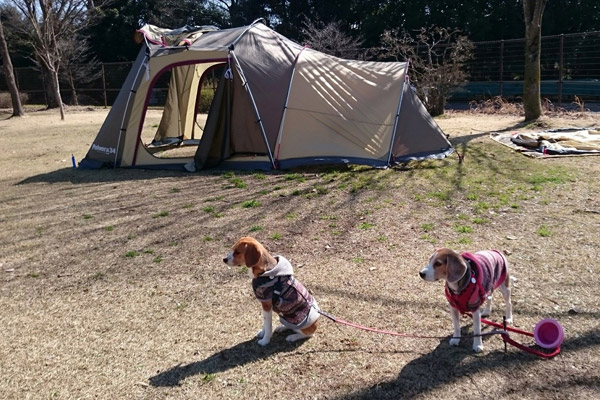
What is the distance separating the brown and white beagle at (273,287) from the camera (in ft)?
9.34

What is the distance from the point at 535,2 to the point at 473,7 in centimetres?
1415

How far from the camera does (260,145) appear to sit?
8.20 metres

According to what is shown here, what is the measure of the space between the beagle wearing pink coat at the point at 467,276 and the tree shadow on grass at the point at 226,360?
939 mm

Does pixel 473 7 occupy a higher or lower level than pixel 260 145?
higher

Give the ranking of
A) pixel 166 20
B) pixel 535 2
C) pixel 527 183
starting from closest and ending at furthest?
pixel 527 183
pixel 535 2
pixel 166 20

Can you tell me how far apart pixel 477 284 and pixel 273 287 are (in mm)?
1102

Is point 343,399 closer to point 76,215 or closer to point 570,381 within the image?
point 570,381

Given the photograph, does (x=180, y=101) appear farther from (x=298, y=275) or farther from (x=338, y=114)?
(x=298, y=275)

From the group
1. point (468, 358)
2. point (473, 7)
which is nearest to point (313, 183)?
point (468, 358)

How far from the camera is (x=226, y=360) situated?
116 inches

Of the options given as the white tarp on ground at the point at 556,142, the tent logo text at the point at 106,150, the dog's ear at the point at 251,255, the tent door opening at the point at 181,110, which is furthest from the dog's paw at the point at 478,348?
the tent door opening at the point at 181,110

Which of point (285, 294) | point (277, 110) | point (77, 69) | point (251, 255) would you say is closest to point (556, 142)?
point (277, 110)

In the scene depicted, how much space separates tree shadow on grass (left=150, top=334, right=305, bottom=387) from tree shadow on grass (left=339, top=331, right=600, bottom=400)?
58 centimetres

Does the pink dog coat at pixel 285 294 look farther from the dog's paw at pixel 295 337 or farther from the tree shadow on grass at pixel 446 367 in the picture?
the tree shadow on grass at pixel 446 367
